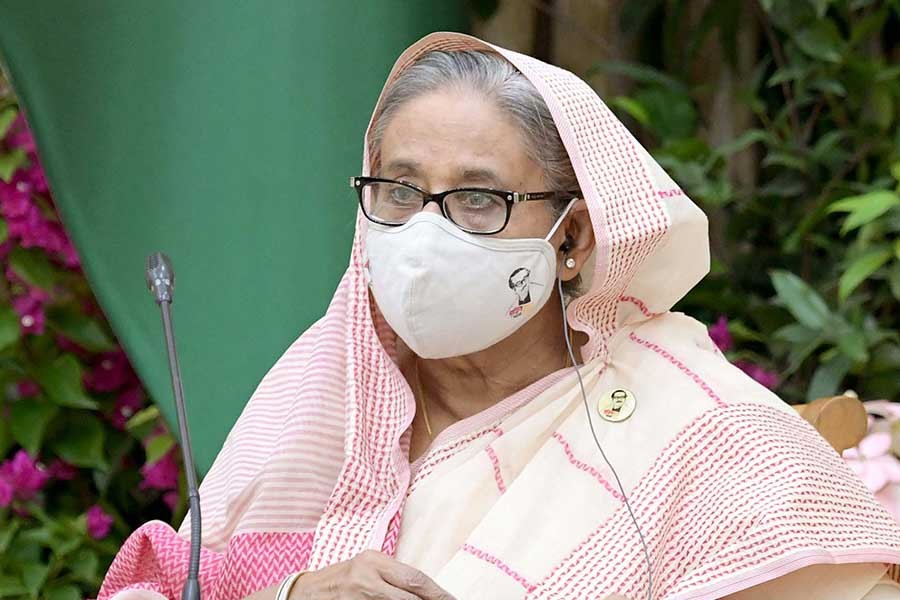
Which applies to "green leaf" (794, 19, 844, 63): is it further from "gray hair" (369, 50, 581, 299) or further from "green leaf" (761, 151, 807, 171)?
"gray hair" (369, 50, 581, 299)

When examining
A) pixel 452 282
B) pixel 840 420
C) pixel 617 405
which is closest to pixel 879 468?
pixel 840 420

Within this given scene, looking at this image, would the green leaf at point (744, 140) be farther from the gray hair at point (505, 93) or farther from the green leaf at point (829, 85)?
the gray hair at point (505, 93)

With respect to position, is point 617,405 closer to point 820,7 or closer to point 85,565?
point 820,7

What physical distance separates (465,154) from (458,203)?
2.5 inches

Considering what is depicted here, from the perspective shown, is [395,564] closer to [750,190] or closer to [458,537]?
[458,537]

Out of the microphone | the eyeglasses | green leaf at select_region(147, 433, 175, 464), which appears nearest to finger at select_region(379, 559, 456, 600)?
the microphone

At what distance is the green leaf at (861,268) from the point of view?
10.2ft

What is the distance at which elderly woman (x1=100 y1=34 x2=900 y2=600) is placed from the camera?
184 centimetres

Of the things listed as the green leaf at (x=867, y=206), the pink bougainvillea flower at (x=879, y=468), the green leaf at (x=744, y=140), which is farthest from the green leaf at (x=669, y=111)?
the pink bougainvillea flower at (x=879, y=468)

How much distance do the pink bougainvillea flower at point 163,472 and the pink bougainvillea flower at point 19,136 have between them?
79 cm

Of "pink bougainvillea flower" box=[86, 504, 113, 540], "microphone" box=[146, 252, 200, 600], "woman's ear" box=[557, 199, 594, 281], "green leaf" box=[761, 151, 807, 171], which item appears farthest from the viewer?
"pink bougainvillea flower" box=[86, 504, 113, 540]

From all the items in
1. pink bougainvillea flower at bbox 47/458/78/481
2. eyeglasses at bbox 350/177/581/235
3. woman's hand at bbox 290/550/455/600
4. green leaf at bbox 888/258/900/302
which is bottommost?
pink bougainvillea flower at bbox 47/458/78/481

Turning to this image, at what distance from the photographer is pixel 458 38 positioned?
2078 mm

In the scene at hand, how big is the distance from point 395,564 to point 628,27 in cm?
217
